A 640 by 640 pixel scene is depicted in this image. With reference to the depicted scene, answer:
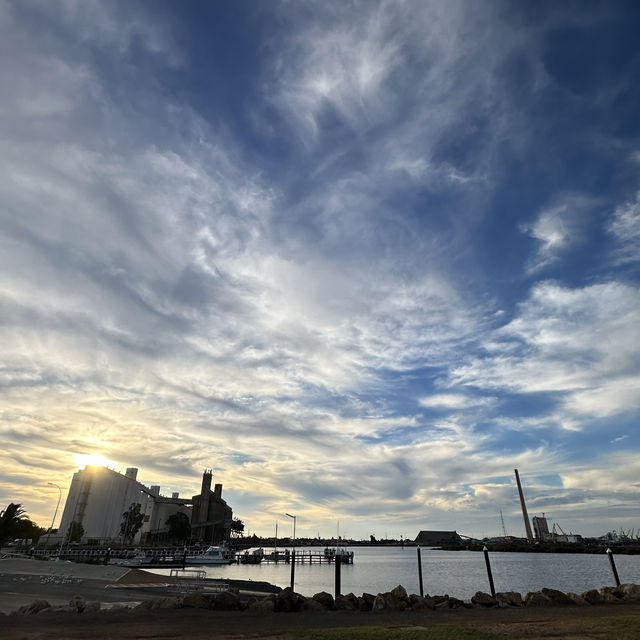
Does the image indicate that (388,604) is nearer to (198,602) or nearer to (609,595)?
(198,602)

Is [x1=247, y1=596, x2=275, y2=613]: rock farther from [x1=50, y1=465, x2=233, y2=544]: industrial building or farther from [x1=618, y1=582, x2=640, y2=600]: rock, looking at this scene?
[x1=50, y1=465, x2=233, y2=544]: industrial building

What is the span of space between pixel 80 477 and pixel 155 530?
47541 millimetres

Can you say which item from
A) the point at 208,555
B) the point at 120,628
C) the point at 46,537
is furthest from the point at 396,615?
the point at 46,537

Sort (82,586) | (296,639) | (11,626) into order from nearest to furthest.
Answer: (296,639) → (11,626) → (82,586)

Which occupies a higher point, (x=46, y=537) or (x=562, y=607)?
(x=46, y=537)

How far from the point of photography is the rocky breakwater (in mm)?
23172

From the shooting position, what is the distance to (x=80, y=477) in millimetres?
152625

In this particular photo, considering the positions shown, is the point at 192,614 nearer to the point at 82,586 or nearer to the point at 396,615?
the point at 396,615

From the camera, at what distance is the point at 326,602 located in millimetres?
25859

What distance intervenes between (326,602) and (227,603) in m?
5.57

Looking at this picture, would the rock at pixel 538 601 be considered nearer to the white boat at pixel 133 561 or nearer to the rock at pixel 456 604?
the rock at pixel 456 604

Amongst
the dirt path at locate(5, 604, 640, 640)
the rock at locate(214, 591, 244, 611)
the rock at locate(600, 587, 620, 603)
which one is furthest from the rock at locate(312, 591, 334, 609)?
the rock at locate(600, 587, 620, 603)

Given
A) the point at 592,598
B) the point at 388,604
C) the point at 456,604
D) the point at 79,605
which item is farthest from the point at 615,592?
the point at 79,605

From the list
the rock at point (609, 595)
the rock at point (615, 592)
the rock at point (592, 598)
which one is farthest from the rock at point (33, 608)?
the rock at point (615, 592)
